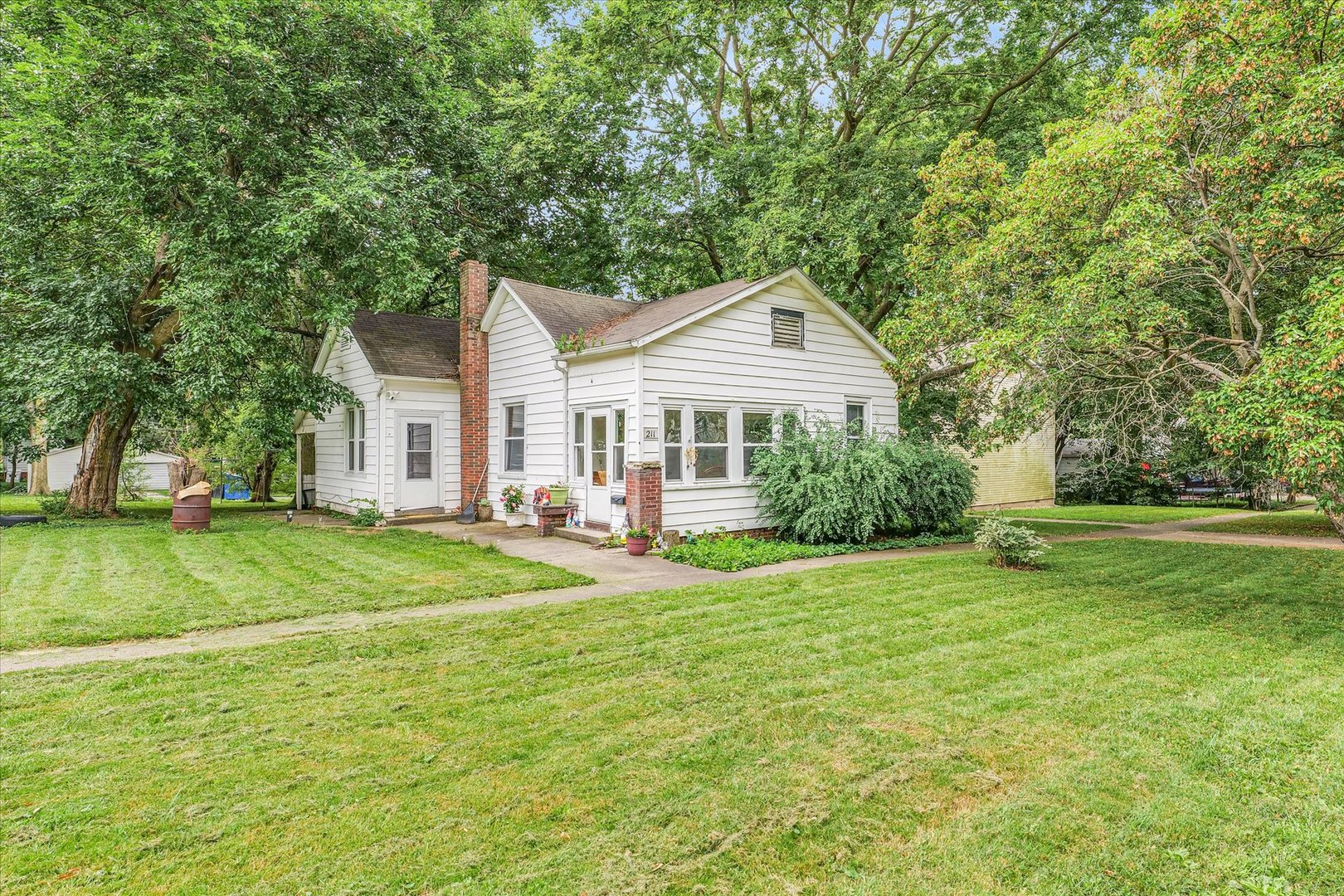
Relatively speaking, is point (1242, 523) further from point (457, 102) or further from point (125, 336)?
point (125, 336)

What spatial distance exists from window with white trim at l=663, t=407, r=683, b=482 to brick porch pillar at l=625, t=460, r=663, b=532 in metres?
0.44

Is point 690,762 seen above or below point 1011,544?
below

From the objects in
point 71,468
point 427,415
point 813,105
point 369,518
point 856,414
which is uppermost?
point 813,105

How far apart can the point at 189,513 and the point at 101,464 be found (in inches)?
215

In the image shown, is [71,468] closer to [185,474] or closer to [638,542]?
[185,474]

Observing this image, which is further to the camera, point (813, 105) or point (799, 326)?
point (813, 105)

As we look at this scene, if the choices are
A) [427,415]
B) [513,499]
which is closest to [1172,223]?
[513,499]

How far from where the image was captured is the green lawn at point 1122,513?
685 inches

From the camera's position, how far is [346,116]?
1489 cm

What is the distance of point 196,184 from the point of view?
13.3 metres

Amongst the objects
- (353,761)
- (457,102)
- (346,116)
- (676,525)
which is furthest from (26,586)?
(457,102)

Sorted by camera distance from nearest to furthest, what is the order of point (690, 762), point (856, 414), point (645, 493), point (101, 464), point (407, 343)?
point (690, 762)
point (645, 493)
point (856, 414)
point (101, 464)
point (407, 343)

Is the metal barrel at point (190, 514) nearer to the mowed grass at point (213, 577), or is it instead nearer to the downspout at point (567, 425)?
the mowed grass at point (213, 577)

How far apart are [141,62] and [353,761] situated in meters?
14.6
